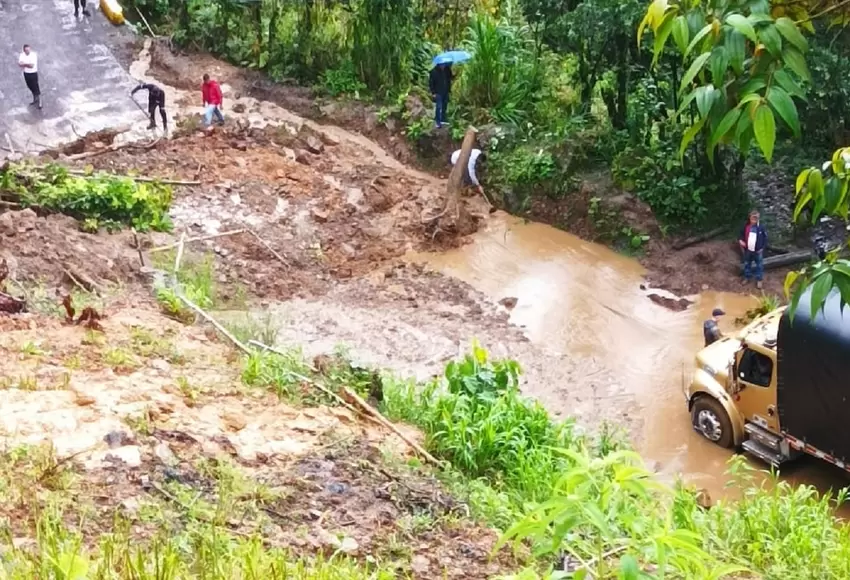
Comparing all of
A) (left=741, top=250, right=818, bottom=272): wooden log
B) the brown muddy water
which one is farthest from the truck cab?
(left=741, top=250, right=818, bottom=272): wooden log

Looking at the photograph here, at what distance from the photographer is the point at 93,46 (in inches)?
816

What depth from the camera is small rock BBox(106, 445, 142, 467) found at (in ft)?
19.2

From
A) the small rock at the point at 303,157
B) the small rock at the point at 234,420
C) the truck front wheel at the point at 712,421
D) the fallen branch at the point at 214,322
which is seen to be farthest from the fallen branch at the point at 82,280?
the truck front wheel at the point at 712,421

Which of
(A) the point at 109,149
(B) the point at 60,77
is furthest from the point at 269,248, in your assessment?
(B) the point at 60,77

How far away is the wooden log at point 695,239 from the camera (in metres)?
13.8

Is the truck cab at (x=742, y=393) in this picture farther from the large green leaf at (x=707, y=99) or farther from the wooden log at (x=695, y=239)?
the large green leaf at (x=707, y=99)

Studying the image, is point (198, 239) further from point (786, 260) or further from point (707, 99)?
point (707, 99)

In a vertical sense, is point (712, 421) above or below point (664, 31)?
below

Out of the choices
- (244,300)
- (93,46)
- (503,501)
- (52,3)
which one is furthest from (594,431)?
(52,3)

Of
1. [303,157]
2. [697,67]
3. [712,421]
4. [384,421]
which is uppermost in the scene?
[697,67]

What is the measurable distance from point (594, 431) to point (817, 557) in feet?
13.2

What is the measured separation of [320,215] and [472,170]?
251 centimetres

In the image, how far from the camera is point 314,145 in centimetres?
1659

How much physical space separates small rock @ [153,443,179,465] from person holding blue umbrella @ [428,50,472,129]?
35.5 ft
